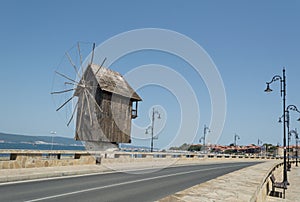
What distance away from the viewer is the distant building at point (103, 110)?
1287 inches

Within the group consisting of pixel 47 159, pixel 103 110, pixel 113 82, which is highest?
pixel 113 82

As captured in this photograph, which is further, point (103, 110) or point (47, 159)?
point (103, 110)

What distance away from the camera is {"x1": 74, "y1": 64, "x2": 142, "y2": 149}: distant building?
32688 millimetres

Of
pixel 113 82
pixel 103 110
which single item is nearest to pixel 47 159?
pixel 103 110

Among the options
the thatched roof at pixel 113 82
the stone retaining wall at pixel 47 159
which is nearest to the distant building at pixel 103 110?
the thatched roof at pixel 113 82

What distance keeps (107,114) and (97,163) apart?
1188cm

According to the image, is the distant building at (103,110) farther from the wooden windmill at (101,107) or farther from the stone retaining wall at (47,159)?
the stone retaining wall at (47,159)

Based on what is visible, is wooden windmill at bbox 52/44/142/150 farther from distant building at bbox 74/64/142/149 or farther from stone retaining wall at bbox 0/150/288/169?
stone retaining wall at bbox 0/150/288/169

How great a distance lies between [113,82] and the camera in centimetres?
3650

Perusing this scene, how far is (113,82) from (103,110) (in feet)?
16.1

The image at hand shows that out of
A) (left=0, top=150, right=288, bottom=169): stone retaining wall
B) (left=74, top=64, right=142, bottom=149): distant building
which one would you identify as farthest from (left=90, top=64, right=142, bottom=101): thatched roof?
(left=0, top=150, right=288, bottom=169): stone retaining wall

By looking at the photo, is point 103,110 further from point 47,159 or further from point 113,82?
point 47,159

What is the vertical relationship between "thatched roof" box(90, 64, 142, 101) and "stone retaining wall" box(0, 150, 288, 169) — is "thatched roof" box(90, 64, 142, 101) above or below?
above

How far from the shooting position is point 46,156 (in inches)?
757
